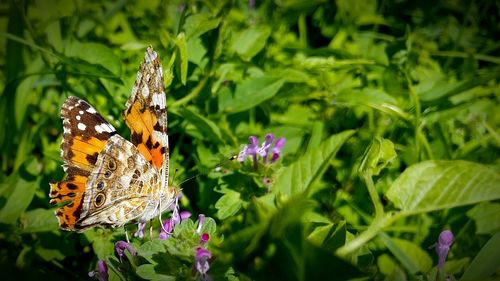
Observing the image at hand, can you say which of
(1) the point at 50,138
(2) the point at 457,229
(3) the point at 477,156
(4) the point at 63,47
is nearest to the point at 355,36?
(3) the point at 477,156

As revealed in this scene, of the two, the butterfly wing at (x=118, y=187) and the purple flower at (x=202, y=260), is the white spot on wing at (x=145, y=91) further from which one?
the purple flower at (x=202, y=260)

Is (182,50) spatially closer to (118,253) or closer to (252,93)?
(252,93)

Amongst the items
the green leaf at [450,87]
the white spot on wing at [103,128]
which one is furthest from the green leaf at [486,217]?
the white spot on wing at [103,128]

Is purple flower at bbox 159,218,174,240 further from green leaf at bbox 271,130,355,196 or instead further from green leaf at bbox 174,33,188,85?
green leaf at bbox 174,33,188,85

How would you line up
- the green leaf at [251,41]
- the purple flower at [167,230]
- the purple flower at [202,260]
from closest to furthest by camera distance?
the purple flower at [202,260] < the purple flower at [167,230] < the green leaf at [251,41]

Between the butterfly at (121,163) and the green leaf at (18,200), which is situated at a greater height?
the butterfly at (121,163)

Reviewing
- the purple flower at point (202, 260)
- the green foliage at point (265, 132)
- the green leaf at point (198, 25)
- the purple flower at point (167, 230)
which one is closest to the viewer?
the purple flower at point (202, 260)
